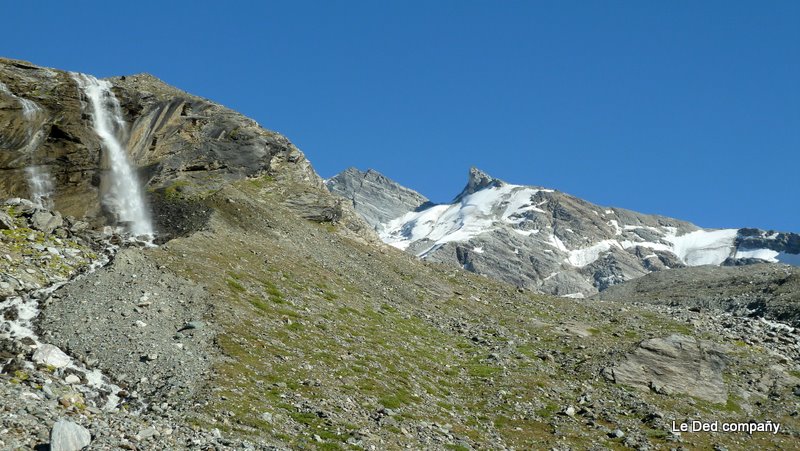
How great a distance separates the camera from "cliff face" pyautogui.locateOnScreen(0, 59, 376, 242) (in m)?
77.4

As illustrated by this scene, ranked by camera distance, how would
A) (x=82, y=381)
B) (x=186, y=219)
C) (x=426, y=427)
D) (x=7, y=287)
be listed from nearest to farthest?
(x=82, y=381)
(x=426, y=427)
(x=7, y=287)
(x=186, y=219)

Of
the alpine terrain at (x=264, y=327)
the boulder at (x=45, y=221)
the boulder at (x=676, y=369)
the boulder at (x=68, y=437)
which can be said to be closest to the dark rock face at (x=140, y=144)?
the alpine terrain at (x=264, y=327)

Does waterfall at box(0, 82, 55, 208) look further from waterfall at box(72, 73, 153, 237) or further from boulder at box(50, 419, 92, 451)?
boulder at box(50, 419, 92, 451)

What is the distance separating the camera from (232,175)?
9106cm

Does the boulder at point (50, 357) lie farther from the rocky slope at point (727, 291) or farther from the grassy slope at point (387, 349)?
the rocky slope at point (727, 291)

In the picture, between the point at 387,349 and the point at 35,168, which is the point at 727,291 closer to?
the point at 387,349

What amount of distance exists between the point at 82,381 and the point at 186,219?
138 ft

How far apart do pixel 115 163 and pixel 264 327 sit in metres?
45.4

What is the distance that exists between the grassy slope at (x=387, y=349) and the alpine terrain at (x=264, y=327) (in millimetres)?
227

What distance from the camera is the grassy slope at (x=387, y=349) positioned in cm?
3834

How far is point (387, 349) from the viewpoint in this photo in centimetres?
5362

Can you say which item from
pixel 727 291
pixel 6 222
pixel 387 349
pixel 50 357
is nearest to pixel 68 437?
pixel 50 357

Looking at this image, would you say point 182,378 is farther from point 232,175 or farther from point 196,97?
point 196,97

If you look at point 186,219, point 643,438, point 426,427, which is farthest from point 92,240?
point 643,438
